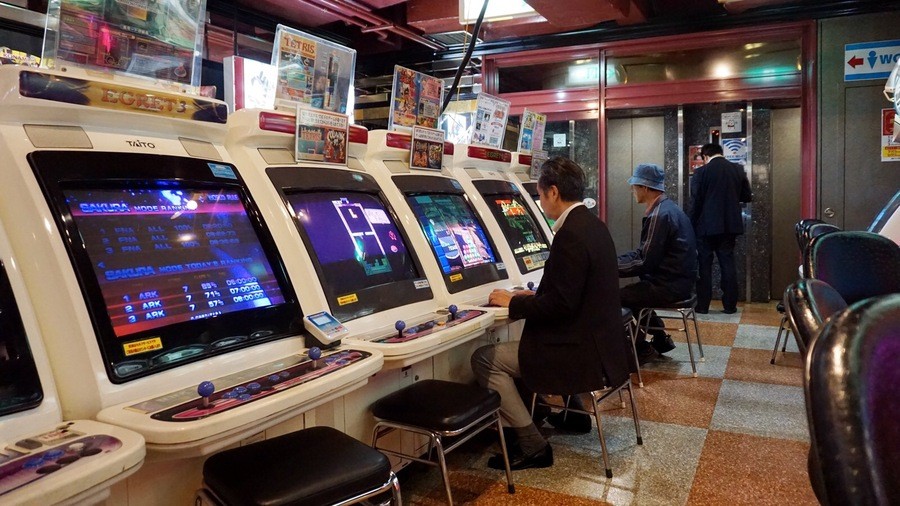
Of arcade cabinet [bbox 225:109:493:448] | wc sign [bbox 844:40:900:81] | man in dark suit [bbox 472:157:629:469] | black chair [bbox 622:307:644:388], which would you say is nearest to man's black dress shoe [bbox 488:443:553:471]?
man in dark suit [bbox 472:157:629:469]

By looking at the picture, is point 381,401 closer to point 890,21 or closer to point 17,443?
point 17,443

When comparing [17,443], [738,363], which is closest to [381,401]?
[17,443]

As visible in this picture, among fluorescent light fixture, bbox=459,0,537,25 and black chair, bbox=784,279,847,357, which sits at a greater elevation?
fluorescent light fixture, bbox=459,0,537,25

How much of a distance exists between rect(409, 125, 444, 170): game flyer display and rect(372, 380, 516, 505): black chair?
1.17m

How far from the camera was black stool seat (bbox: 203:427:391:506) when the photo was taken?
1559 mm

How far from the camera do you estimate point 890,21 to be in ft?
19.0

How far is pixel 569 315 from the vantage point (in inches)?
110

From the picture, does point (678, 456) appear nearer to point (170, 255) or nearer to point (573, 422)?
point (573, 422)

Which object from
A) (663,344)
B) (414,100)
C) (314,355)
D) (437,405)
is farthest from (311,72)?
(663,344)

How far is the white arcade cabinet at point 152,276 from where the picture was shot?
4.96 ft

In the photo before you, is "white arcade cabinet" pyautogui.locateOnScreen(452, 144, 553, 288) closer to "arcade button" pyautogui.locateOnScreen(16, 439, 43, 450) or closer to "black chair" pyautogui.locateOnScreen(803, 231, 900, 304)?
"black chair" pyautogui.locateOnScreen(803, 231, 900, 304)

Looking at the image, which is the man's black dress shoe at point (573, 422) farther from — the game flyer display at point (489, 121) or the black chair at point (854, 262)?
the game flyer display at point (489, 121)

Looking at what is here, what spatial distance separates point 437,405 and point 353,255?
67 centimetres

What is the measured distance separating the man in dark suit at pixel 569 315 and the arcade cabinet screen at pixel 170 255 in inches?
47.6
